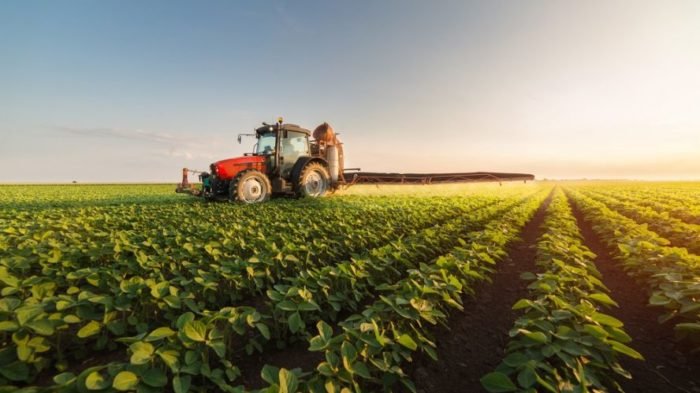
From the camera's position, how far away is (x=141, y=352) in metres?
1.77

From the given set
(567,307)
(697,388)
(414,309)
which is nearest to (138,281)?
(414,309)

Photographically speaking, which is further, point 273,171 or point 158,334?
point 273,171

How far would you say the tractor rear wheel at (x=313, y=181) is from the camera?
38.9ft

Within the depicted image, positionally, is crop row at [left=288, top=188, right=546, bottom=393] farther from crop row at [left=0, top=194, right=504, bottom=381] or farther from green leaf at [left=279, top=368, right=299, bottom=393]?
crop row at [left=0, top=194, right=504, bottom=381]

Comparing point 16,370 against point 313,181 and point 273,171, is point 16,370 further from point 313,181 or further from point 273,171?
point 313,181

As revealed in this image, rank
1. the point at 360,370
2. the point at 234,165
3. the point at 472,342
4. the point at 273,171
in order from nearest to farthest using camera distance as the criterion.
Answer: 1. the point at 360,370
2. the point at 472,342
3. the point at 234,165
4. the point at 273,171

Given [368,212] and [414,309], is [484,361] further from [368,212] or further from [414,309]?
[368,212]

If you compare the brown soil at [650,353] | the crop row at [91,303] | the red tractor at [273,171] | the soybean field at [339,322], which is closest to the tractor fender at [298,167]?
the red tractor at [273,171]

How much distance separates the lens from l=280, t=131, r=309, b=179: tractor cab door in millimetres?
11773

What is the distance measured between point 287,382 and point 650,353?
330cm

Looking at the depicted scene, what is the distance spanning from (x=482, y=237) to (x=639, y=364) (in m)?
2.87

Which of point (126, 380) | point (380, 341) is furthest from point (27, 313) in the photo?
point (380, 341)

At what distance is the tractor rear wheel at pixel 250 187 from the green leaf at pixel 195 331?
8.65m

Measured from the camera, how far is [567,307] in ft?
7.68
